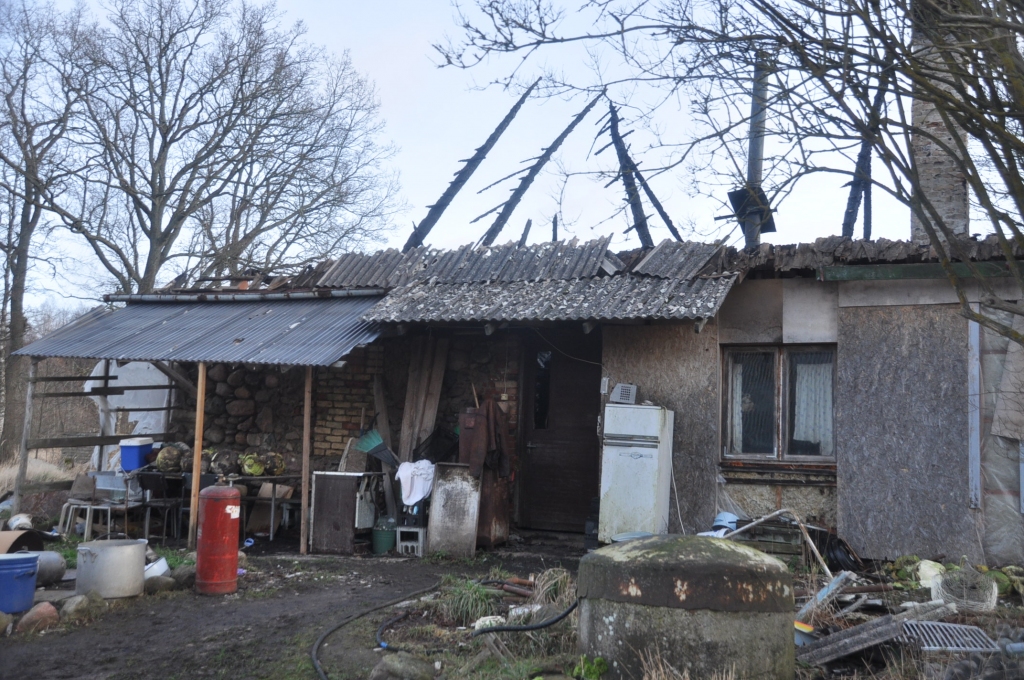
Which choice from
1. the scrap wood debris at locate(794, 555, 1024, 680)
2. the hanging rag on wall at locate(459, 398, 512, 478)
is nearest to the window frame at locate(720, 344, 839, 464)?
the scrap wood debris at locate(794, 555, 1024, 680)

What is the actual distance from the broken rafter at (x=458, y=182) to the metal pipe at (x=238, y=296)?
3547 mm

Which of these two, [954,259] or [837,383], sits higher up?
[954,259]

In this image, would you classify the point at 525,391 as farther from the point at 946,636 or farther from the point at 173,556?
the point at 946,636

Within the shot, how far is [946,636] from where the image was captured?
5.35 m

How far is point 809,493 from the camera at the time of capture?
29.5ft

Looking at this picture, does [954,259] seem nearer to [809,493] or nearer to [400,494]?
[809,493]

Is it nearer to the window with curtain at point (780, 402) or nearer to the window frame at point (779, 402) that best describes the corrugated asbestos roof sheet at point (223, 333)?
the window frame at point (779, 402)

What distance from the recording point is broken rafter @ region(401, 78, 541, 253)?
15594 millimetres

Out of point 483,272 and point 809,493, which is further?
point 483,272

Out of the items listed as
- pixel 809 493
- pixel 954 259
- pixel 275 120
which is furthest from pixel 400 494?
pixel 275 120

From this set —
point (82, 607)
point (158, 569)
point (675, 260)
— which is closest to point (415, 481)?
point (158, 569)

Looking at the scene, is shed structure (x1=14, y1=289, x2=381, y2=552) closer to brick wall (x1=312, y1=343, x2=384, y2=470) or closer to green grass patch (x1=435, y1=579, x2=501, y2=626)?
brick wall (x1=312, y1=343, x2=384, y2=470)

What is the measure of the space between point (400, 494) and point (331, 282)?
10.5 ft

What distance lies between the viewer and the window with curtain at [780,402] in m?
9.16
